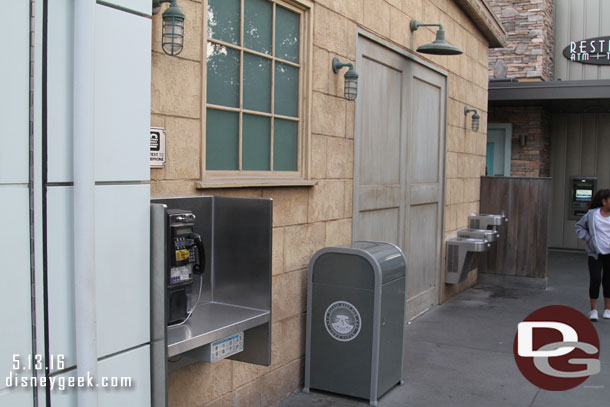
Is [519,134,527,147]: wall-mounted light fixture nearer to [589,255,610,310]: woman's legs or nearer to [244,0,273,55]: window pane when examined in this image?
[589,255,610,310]: woman's legs

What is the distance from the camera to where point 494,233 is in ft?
32.9

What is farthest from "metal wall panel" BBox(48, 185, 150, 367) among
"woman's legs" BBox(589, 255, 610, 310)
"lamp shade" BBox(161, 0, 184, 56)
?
"woman's legs" BBox(589, 255, 610, 310)

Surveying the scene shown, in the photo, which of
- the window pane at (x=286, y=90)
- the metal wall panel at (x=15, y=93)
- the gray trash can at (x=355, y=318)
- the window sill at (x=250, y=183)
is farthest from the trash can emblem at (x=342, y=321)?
the metal wall panel at (x=15, y=93)

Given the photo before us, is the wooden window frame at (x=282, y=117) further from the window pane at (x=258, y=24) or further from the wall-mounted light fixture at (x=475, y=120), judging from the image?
the wall-mounted light fixture at (x=475, y=120)

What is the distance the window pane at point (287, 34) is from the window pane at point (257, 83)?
0.78ft

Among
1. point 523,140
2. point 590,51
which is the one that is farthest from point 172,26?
point 590,51

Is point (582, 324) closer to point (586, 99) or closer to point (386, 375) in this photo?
point (386, 375)

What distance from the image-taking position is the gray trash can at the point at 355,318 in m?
5.15

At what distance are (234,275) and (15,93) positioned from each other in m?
2.10

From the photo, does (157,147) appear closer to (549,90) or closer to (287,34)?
(287,34)

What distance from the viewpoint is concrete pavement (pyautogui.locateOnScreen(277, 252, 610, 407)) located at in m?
5.43

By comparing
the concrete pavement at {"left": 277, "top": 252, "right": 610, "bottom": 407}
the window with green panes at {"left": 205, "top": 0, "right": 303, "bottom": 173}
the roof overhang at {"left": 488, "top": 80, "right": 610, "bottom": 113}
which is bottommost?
the concrete pavement at {"left": 277, "top": 252, "right": 610, "bottom": 407}

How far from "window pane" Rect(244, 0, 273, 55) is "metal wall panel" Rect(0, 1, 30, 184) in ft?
7.74

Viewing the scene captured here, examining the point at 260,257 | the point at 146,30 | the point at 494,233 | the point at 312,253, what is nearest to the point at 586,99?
the point at 494,233
